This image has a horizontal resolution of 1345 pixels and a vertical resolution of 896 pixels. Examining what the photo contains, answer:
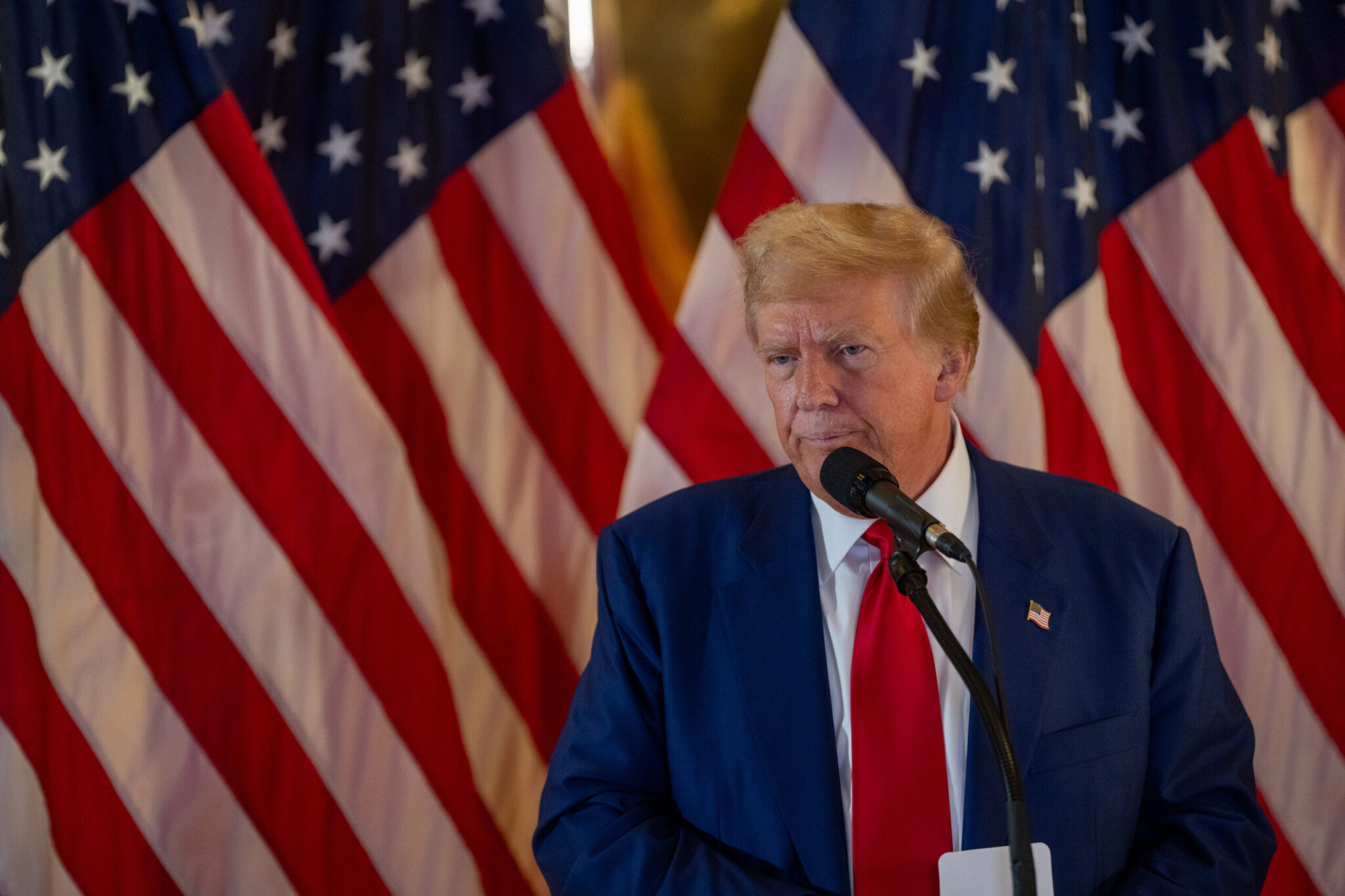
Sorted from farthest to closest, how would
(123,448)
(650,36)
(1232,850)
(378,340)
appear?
(650,36)
(378,340)
(123,448)
(1232,850)

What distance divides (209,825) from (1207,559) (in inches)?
83.4

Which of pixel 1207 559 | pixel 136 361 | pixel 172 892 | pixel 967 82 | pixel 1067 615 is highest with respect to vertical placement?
pixel 136 361

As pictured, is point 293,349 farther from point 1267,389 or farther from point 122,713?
point 1267,389

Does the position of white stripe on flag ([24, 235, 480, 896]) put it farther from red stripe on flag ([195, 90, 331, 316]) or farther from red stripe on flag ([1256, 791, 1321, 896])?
red stripe on flag ([1256, 791, 1321, 896])

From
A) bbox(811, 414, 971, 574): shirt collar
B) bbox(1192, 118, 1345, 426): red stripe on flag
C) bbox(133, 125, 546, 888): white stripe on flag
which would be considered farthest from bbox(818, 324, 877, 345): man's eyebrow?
bbox(1192, 118, 1345, 426): red stripe on flag

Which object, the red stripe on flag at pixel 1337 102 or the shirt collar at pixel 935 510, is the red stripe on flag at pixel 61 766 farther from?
the red stripe on flag at pixel 1337 102

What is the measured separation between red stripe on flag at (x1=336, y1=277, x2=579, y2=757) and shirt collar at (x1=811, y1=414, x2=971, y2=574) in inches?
33.6

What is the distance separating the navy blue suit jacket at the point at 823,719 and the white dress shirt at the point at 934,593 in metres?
0.03

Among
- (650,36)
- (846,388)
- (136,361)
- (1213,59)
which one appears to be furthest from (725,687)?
(1213,59)

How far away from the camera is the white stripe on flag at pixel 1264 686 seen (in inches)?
94.5

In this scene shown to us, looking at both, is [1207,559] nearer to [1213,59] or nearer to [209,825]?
[1213,59]

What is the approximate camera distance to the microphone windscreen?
125 cm

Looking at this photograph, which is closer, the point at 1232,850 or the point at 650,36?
the point at 1232,850

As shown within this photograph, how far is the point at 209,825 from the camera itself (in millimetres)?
2158
